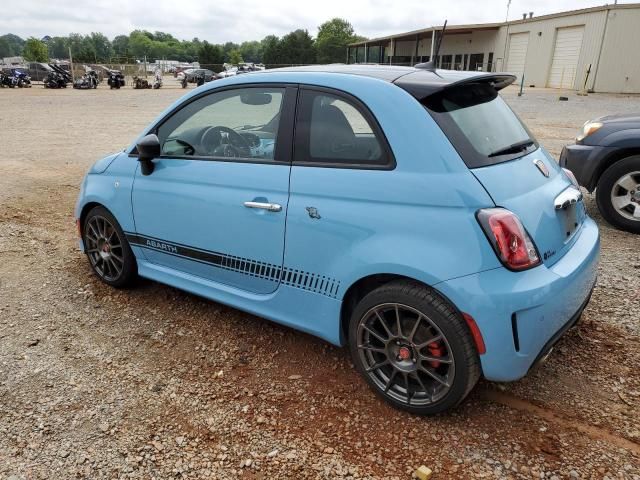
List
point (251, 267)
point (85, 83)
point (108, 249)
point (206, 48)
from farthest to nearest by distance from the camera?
point (206, 48) → point (85, 83) → point (108, 249) → point (251, 267)

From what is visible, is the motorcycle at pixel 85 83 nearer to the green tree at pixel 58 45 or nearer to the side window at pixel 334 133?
the side window at pixel 334 133

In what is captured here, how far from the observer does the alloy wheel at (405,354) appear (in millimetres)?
2541

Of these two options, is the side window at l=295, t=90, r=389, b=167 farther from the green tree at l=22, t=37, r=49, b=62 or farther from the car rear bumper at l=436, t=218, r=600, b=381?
the green tree at l=22, t=37, r=49, b=62

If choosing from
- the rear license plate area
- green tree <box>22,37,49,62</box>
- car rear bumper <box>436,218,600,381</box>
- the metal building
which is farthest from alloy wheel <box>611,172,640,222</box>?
green tree <box>22,37,49,62</box>

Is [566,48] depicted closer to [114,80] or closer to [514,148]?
[114,80]

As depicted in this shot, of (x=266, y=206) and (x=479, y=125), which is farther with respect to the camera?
(x=266, y=206)

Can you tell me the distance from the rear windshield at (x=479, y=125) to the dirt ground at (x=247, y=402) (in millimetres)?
1318

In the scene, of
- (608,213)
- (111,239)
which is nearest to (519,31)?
(608,213)

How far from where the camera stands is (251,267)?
123 inches

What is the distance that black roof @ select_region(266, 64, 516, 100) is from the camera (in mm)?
2656

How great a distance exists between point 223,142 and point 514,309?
2168 mm

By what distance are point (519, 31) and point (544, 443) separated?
3981 centimetres

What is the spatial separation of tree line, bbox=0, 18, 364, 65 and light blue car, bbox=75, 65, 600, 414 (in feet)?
174

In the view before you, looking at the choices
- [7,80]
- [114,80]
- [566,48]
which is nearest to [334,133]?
[566,48]
